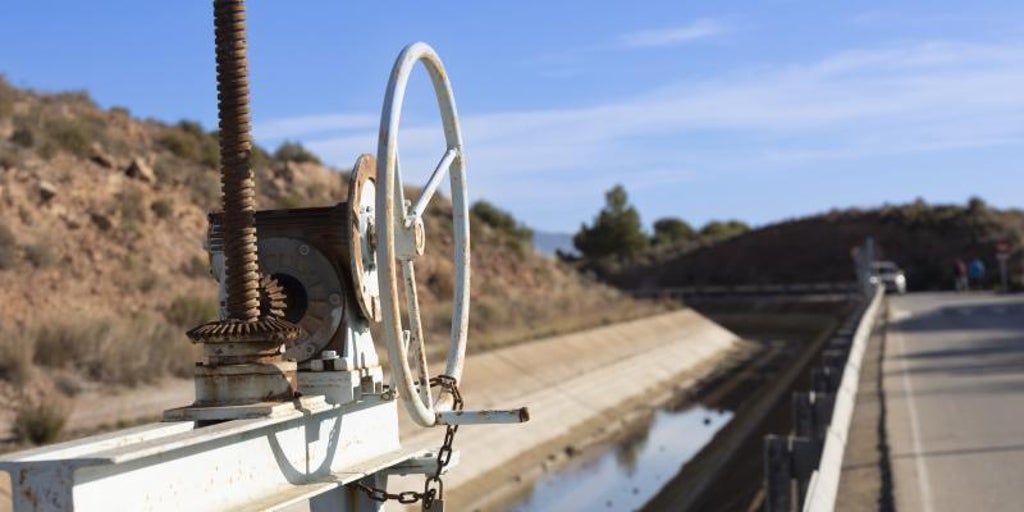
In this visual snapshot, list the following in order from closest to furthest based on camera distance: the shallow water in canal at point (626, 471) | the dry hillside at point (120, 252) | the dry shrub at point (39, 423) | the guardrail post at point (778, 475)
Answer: the guardrail post at point (778, 475) → the dry shrub at point (39, 423) → the shallow water in canal at point (626, 471) → the dry hillside at point (120, 252)

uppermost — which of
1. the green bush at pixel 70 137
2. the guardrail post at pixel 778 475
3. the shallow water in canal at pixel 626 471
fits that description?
the green bush at pixel 70 137

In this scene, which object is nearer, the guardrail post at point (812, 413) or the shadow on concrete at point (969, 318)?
the guardrail post at point (812, 413)

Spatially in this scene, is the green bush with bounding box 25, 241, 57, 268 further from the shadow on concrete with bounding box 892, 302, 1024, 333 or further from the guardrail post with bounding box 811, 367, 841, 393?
the shadow on concrete with bounding box 892, 302, 1024, 333

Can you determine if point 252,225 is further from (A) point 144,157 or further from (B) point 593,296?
(B) point 593,296

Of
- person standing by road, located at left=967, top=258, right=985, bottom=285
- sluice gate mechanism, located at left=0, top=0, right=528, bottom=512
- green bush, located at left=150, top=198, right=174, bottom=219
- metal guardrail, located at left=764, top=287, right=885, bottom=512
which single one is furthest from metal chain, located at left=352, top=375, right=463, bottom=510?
person standing by road, located at left=967, top=258, right=985, bottom=285

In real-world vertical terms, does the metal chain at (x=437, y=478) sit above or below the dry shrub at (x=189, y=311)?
below

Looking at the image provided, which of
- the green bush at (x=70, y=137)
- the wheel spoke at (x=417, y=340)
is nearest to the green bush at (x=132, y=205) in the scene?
the green bush at (x=70, y=137)

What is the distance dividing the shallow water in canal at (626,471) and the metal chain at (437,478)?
11585mm

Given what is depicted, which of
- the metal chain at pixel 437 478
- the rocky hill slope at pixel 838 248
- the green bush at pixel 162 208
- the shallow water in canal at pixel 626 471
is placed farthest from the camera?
the rocky hill slope at pixel 838 248

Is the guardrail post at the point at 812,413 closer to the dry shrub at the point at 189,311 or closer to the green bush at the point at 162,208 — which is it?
the dry shrub at the point at 189,311

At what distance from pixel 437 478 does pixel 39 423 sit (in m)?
10.6

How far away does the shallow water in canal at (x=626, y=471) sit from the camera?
56.6 ft

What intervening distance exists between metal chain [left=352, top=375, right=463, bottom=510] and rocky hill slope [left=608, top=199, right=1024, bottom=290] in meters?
81.8

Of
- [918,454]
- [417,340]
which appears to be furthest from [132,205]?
[417,340]
